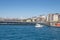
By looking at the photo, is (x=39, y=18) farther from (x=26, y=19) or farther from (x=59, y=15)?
(x=59, y=15)

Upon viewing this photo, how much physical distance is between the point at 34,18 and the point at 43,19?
264 inches

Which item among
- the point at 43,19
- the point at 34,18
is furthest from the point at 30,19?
the point at 43,19

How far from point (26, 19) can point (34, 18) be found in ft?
13.4

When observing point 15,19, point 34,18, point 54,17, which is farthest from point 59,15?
point 15,19

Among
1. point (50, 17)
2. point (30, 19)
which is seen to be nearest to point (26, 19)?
point (30, 19)

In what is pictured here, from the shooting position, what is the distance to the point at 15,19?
100 m

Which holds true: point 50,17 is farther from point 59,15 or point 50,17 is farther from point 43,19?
point 43,19

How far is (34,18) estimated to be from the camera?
91.1m

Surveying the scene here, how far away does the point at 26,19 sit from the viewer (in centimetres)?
9306

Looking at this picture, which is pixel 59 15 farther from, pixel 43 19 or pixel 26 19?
pixel 26 19

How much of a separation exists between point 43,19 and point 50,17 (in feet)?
41.4

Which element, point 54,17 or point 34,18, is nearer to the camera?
point 54,17

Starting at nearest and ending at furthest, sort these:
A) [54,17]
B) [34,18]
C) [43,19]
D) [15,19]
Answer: [54,17]
[43,19]
[34,18]
[15,19]

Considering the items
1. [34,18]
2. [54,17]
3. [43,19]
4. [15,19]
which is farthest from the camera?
[15,19]
